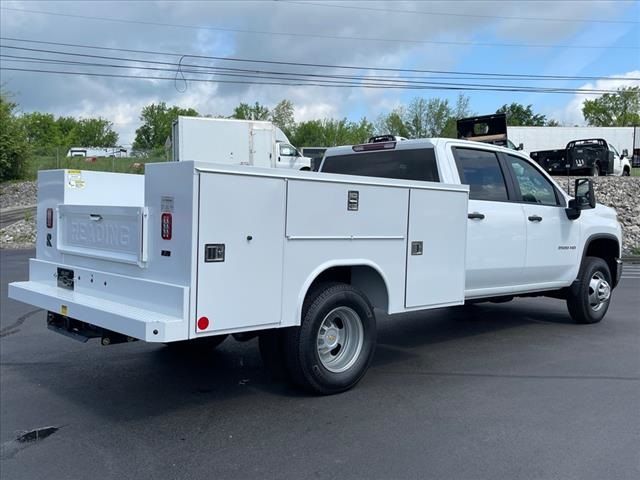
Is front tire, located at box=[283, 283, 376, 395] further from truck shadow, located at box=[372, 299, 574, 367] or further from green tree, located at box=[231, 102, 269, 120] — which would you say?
green tree, located at box=[231, 102, 269, 120]

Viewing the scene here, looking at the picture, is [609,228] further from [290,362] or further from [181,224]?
[181,224]

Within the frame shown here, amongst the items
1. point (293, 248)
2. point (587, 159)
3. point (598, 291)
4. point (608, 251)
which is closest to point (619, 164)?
point (587, 159)

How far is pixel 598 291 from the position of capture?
822cm

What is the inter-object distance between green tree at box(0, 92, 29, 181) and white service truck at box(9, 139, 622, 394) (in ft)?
103

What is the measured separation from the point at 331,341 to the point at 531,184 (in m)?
3.60

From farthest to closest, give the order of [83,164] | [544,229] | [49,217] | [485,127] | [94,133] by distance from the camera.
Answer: [94,133], [83,164], [485,127], [544,229], [49,217]

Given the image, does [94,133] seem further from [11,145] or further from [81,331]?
[81,331]

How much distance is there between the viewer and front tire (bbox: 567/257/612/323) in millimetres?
8000

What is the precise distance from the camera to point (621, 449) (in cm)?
414

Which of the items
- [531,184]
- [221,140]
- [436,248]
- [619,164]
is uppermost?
[619,164]

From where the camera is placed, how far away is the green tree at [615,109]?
73.1 m

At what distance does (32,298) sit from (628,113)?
3237 inches

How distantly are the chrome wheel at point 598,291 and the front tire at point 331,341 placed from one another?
4194 mm

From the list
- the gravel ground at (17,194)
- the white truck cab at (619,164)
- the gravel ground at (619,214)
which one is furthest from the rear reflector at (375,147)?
the gravel ground at (17,194)
